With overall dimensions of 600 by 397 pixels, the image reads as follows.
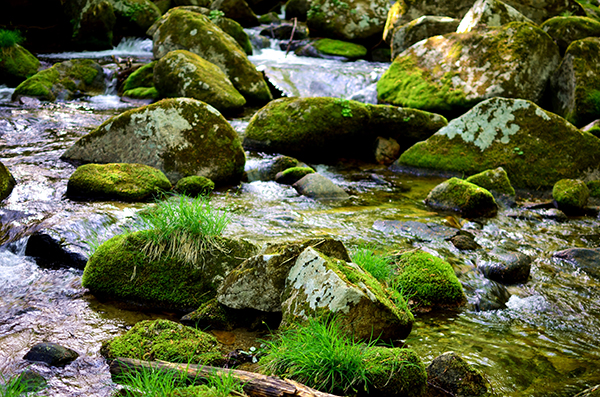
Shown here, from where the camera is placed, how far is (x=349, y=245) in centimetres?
626

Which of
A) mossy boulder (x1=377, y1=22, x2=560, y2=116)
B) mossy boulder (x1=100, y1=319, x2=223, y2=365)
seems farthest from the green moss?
mossy boulder (x1=100, y1=319, x2=223, y2=365)

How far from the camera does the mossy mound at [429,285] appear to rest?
497 centimetres

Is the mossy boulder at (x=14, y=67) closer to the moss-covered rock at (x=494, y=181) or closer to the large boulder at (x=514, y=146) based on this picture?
the large boulder at (x=514, y=146)

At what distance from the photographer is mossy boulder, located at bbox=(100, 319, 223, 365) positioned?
3572 mm

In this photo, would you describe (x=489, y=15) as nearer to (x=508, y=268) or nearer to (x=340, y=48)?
(x=340, y=48)

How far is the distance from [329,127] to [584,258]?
581 cm

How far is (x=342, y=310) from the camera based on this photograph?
3773 mm

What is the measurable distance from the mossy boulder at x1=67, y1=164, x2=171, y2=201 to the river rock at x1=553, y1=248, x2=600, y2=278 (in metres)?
5.36

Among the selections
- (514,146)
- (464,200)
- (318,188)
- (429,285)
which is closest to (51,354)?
(429,285)

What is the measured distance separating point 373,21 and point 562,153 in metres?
13.1

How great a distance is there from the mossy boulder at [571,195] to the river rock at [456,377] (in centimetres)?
571

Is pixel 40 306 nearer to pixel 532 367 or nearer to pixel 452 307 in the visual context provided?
pixel 452 307

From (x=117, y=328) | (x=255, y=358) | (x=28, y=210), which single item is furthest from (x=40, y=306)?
(x=28, y=210)

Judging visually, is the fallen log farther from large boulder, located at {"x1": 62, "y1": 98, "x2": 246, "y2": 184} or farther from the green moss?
the green moss
